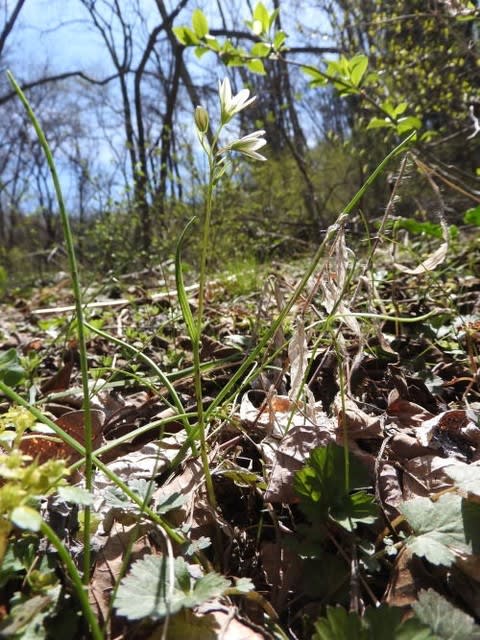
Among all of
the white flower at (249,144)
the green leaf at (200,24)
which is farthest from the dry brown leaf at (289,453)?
the green leaf at (200,24)

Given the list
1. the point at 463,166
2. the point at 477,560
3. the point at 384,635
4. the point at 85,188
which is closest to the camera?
the point at 384,635

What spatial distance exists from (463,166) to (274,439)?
27.5 ft

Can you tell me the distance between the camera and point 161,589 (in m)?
0.55

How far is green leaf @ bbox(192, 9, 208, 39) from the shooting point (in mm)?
1866

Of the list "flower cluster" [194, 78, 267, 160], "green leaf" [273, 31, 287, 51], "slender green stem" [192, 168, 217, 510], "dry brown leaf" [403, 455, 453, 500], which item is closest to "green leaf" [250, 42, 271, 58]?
"green leaf" [273, 31, 287, 51]

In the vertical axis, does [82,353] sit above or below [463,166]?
below

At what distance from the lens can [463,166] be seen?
7.77 m

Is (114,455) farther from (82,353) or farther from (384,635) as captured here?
(384,635)

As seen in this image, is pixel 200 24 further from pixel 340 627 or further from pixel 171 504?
pixel 340 627

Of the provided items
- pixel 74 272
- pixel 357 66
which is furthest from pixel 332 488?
pixel 357 66

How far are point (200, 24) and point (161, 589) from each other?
2072mm

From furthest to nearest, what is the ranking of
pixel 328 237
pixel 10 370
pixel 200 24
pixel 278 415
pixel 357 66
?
1. pixel 200 24
2. pixel 357 66
3. pixel 278 415
4. pixel 10 370
5. pixel 328 237

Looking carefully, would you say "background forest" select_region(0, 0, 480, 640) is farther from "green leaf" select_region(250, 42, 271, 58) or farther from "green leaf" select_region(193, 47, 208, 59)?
"green leaf" select_region(193, 47, 208, 59)

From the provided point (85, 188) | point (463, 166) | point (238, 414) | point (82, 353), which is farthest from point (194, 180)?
point (85, 188)
